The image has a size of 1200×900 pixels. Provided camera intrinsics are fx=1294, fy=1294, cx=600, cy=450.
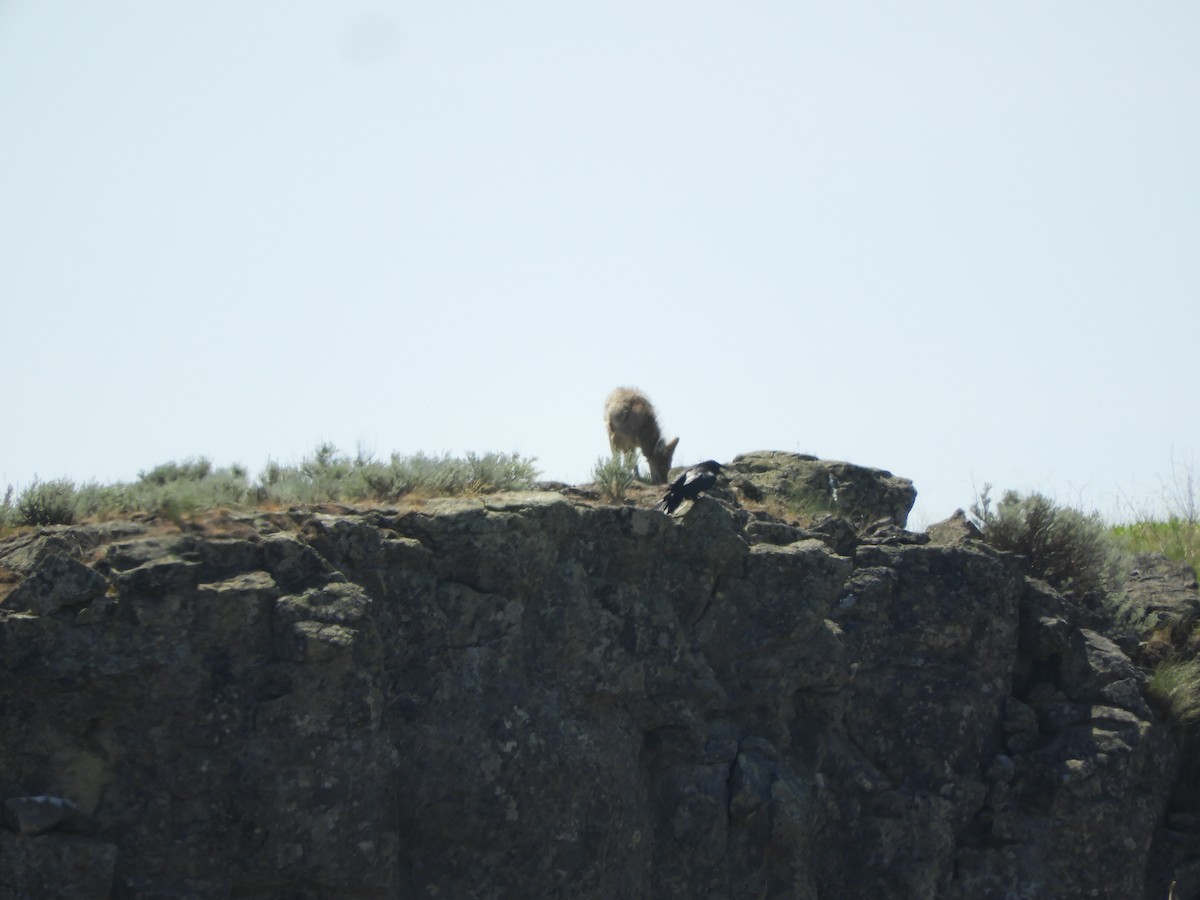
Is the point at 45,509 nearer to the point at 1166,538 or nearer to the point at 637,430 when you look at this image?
the point at 637,430

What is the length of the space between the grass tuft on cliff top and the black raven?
4.17 feet

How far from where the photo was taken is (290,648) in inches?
328

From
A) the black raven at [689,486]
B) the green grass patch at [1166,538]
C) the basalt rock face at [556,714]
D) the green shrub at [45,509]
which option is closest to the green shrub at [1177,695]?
the basalt rock face at [556,714]

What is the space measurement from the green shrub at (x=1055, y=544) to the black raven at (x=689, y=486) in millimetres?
3874

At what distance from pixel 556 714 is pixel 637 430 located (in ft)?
26.5

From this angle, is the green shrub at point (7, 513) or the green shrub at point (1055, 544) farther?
the green shrub at point (1055, 544)

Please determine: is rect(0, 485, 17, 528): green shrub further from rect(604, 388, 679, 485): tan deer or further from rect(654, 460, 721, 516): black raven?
rect(604, 388, 679, 485): tan deer

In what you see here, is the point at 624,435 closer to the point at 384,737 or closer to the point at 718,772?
the point at 718,772

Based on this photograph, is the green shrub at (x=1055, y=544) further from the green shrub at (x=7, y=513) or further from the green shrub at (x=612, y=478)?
the green shrub at (x=7, y=513)

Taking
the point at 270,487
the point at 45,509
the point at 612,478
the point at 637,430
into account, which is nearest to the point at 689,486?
the point at 612,478

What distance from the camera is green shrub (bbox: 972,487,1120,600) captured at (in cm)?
1314

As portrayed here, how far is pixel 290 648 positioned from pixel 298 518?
1230 millimetres

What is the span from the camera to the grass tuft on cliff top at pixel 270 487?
9594 mm

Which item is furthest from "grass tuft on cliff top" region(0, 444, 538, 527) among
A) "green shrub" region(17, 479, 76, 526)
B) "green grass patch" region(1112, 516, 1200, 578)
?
"green grass patch" region(1112, 516, 1200, 578)
